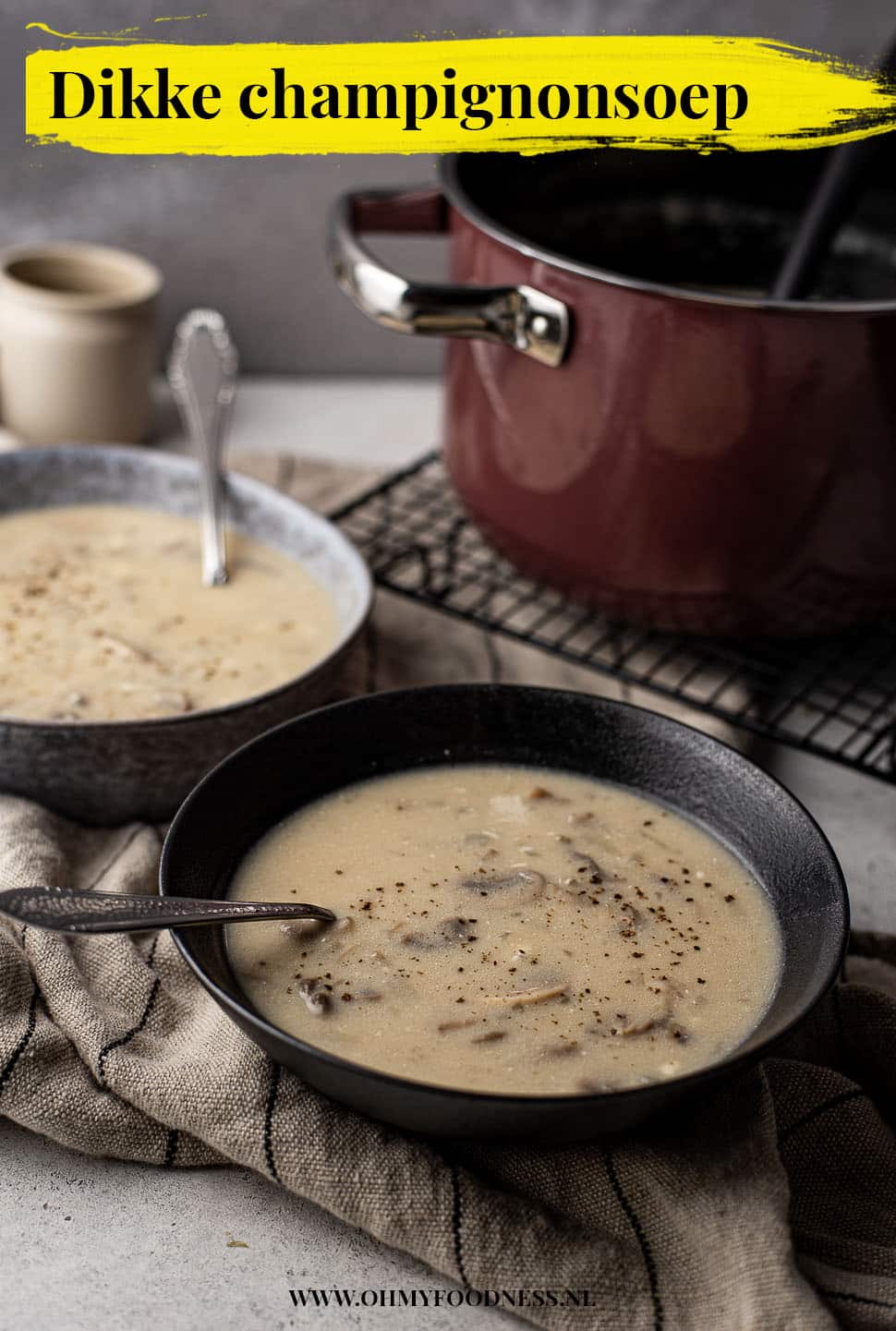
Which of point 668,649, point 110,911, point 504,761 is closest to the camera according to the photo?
point 110,911

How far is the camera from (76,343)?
1687 mm

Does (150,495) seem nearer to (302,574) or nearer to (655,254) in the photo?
(302,574)

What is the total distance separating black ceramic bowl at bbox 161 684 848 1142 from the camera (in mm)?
784

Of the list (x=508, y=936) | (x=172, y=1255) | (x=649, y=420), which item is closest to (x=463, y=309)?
(x=649, y=420)

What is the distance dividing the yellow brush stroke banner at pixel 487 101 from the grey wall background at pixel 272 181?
524mm

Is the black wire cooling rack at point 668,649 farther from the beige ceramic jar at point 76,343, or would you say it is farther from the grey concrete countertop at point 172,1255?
the grey concrete countertop at point 172,1255

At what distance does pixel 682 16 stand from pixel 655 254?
0.42 m

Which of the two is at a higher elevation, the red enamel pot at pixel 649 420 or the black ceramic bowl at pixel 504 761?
the red enamel pot at pixel 649 420

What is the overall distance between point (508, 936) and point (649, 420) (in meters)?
0.51

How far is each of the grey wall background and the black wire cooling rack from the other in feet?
1.62

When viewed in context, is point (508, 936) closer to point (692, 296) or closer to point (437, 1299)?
point (437, 1299)

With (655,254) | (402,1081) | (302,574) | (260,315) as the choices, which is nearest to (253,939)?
(402,1081)

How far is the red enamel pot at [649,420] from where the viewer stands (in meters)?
1.18

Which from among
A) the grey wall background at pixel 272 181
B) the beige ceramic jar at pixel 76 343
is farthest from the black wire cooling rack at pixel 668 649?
the grey wall background at pixel 272 181
